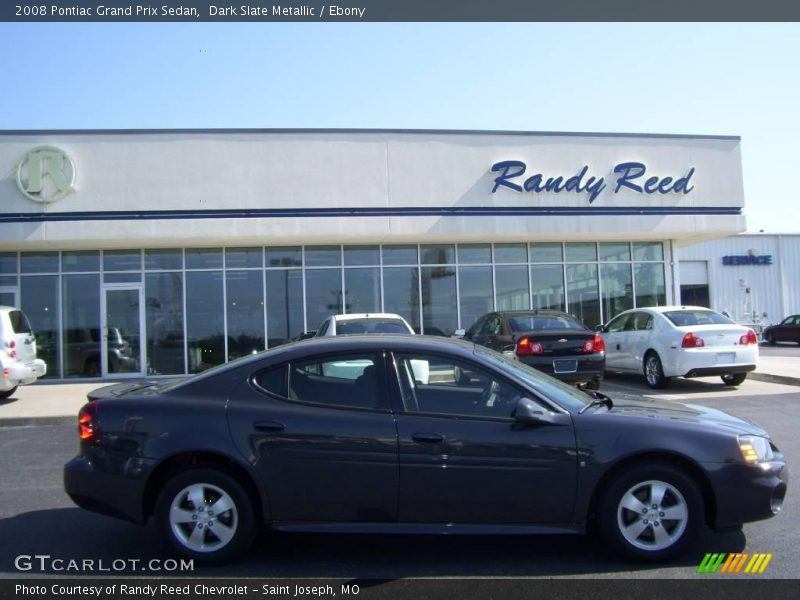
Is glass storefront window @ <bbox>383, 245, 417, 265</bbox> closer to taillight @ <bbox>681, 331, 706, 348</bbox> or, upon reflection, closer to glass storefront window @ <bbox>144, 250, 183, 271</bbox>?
glass storefront window @ <bbox>144, 250, 183, 271</bbox>

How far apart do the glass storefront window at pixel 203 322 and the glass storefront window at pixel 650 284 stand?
11699mm

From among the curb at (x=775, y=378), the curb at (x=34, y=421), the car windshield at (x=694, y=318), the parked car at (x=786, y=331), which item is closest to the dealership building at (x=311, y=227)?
the curb at (x=775, y=378)

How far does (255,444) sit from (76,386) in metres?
13.3

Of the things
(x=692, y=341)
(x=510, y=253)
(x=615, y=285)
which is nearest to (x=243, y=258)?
(x=510, y=253)

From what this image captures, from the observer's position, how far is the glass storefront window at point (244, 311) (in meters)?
17.9

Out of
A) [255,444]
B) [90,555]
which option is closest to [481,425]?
[255,444]

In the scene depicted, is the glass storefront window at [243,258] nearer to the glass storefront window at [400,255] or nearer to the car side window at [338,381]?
the glass storefront window at [400,255]

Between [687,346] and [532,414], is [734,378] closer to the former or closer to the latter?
[687,346]

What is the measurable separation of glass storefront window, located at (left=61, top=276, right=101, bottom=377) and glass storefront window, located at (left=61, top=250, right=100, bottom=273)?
0.61ft

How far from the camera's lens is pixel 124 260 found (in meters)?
17.8

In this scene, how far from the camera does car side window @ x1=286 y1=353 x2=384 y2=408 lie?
179 inches

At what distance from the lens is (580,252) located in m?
19.7

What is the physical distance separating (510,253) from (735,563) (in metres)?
15.3

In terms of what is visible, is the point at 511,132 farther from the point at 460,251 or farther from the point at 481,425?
the point at 481,425
